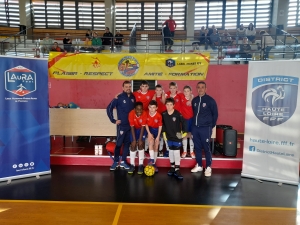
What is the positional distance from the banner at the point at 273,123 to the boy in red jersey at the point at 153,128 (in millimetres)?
1756

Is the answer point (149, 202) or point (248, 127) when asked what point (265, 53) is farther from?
point (149, 202)

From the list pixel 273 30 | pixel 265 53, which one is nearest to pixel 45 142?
pixel 265 53

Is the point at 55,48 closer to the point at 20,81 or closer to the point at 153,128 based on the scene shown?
the point at 20,81

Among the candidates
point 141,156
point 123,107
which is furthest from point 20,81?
point 141,156

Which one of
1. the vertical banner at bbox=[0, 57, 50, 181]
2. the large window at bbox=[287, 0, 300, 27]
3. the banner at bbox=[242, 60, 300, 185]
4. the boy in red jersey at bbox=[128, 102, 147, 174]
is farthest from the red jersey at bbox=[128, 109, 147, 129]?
the large window at bbox=[287, 0, 300, 27]

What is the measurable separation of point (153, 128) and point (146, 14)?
13.2 metres

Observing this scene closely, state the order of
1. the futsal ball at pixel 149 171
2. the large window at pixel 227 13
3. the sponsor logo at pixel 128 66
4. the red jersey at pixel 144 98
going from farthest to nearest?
1. the large window at pixel 227 13
2. the sponsor logo at pixel 128 66
3. the red jersey at pixel 144 98
4. the futsal ball at pixel 149 171

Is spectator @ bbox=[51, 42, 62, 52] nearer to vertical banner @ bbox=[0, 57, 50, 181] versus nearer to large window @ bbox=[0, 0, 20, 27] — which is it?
vertical banner @ bbox=[0, 57, 50, 181]

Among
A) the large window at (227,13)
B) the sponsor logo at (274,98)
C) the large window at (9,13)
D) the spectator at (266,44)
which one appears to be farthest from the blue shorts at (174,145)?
the large window at (9,13)

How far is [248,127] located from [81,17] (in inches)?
587

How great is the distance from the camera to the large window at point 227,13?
15.5 meters

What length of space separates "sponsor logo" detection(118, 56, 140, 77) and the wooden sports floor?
2.95m

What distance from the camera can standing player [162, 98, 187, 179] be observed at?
4.91 meters

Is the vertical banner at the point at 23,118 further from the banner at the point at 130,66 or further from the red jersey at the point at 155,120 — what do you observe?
the banner at the point at 130,66
